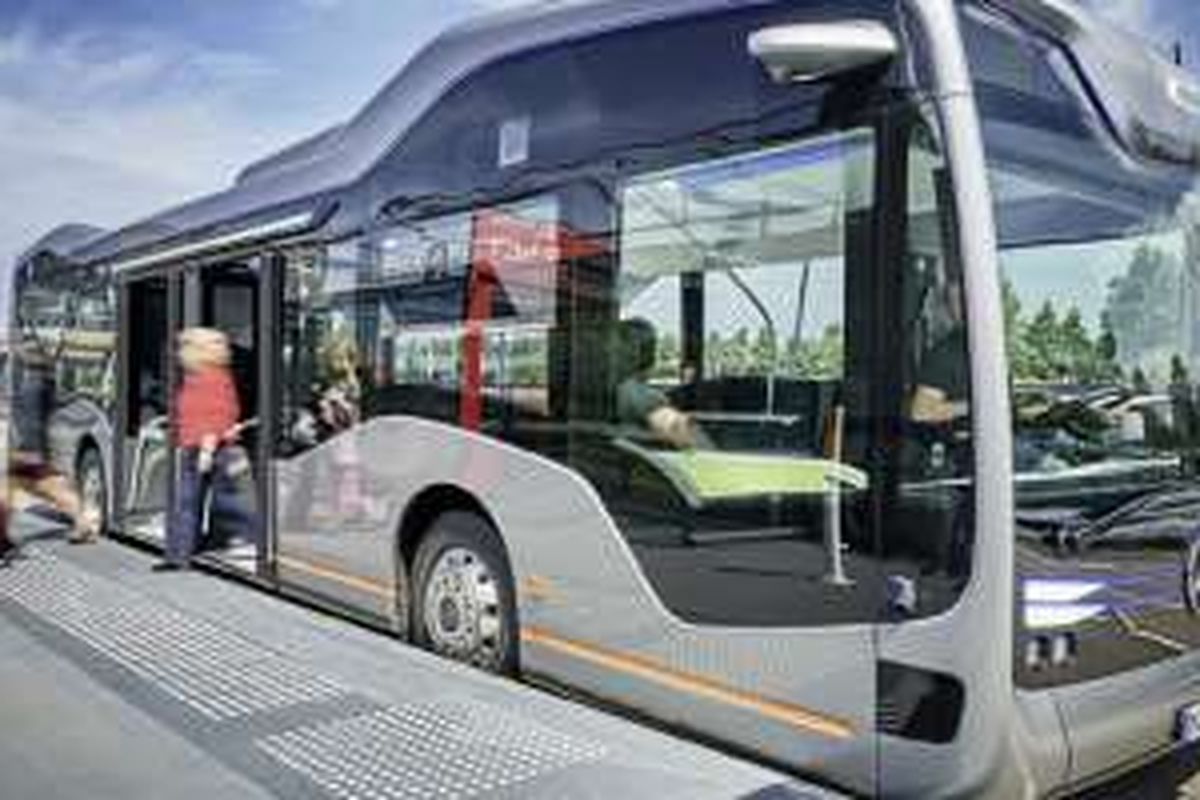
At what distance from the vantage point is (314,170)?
6.89 meters

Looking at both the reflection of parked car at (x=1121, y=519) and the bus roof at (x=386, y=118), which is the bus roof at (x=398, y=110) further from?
the reflection of parked car at (x=1121, y=519)

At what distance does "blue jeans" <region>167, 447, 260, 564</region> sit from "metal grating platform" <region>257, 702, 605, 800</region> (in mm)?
3502

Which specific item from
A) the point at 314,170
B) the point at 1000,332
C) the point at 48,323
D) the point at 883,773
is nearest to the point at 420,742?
the point at 883,773

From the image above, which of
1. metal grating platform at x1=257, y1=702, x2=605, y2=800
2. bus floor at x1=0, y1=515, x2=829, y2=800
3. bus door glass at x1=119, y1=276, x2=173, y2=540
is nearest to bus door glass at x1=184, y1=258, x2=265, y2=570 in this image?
bus door glass at x1=119, y1=276, x2=173, y2=540

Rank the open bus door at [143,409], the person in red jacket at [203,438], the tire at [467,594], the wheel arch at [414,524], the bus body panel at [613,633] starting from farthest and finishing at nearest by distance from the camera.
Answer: the open bus door at [143,409], the person in red jacket at [203,438], the wheel arch at [414,524], the tire at [467,594], the bus body panel at [613,633]

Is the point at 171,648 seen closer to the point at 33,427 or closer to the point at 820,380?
the point at 820,380

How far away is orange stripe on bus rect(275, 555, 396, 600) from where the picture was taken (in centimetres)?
611

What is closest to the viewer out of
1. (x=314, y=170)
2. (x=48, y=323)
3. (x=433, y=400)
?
(x=433, y=400)

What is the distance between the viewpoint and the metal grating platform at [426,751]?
421 centimetres

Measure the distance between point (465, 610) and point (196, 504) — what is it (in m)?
3.20

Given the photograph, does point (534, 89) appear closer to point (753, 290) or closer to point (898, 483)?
point (753, 290)

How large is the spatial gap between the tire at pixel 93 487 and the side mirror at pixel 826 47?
7.37 metres

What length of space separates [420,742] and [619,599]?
2.74ft

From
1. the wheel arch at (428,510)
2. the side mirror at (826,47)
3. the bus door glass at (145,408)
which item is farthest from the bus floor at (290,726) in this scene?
the bus door glass at (145,408)
